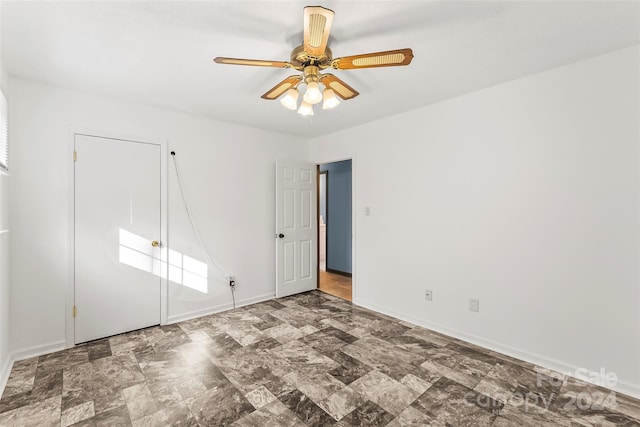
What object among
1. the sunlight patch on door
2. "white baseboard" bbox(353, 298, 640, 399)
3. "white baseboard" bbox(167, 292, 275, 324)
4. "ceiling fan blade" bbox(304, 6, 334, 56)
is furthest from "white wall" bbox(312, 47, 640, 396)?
the sunlight patch on door

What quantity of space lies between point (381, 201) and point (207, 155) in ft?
7.38

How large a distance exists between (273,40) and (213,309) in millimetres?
3120

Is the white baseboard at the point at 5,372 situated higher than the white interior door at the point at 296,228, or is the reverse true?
the white interior door at the point at 296,228

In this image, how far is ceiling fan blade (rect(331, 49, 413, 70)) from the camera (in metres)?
1.67

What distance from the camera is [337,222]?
19.9 feet

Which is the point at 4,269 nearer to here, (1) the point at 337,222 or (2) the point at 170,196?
(2) the point at 170,196

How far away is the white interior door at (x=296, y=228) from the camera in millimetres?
4312

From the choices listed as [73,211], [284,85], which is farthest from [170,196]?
[284,85]

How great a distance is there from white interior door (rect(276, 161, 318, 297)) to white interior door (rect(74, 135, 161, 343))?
157cm

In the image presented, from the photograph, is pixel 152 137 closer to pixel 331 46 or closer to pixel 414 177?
pixel 331 46

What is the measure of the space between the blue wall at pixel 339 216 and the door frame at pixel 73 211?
3.31m

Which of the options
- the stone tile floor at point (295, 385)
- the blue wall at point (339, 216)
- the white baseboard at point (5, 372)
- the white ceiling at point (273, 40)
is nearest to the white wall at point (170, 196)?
the white baseboard at point (5, 372)

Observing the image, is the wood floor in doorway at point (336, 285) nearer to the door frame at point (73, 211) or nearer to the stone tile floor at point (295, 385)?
the stone tile floor at point (295, 385)

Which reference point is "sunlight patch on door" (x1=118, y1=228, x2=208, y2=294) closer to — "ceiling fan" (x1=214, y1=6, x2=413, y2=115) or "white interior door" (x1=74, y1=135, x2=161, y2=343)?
"white interior door" (x1=74, y1=135, x2=161, y2=343)
